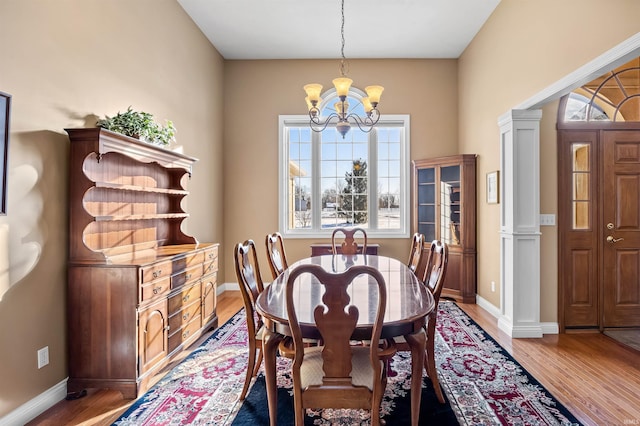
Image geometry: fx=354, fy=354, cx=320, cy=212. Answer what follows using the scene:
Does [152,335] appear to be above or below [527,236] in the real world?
below

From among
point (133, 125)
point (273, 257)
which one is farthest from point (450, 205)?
point (133, 125)

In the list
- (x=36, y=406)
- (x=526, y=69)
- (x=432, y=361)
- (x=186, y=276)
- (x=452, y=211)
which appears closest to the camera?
(x=36, y=406)

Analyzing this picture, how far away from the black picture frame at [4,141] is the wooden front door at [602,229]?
14.6 feet

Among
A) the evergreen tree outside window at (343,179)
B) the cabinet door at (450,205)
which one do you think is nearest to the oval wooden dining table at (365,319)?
the cabinet door at (450,205)

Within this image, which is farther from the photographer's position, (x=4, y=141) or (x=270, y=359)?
(x=4, y=141)

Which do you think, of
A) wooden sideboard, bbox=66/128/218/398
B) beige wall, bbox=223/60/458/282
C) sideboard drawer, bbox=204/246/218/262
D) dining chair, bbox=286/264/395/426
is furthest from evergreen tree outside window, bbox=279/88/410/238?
dining chair, bbox=286/264/395/426

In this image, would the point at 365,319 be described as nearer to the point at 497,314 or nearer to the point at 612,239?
the point at 497,314

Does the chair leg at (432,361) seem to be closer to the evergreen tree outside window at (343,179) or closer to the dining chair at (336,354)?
the dining chair at (336,354)

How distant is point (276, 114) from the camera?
213 inches

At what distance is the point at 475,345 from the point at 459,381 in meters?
0.79

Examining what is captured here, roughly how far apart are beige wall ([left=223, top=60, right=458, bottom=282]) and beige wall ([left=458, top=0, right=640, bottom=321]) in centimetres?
36

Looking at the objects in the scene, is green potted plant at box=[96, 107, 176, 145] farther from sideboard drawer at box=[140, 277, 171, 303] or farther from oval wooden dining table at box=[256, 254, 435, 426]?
oval wooden dining table at box=[256, 254, 435, 426]

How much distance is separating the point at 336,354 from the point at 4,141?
2.07m

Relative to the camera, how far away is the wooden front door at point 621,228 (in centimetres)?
360
